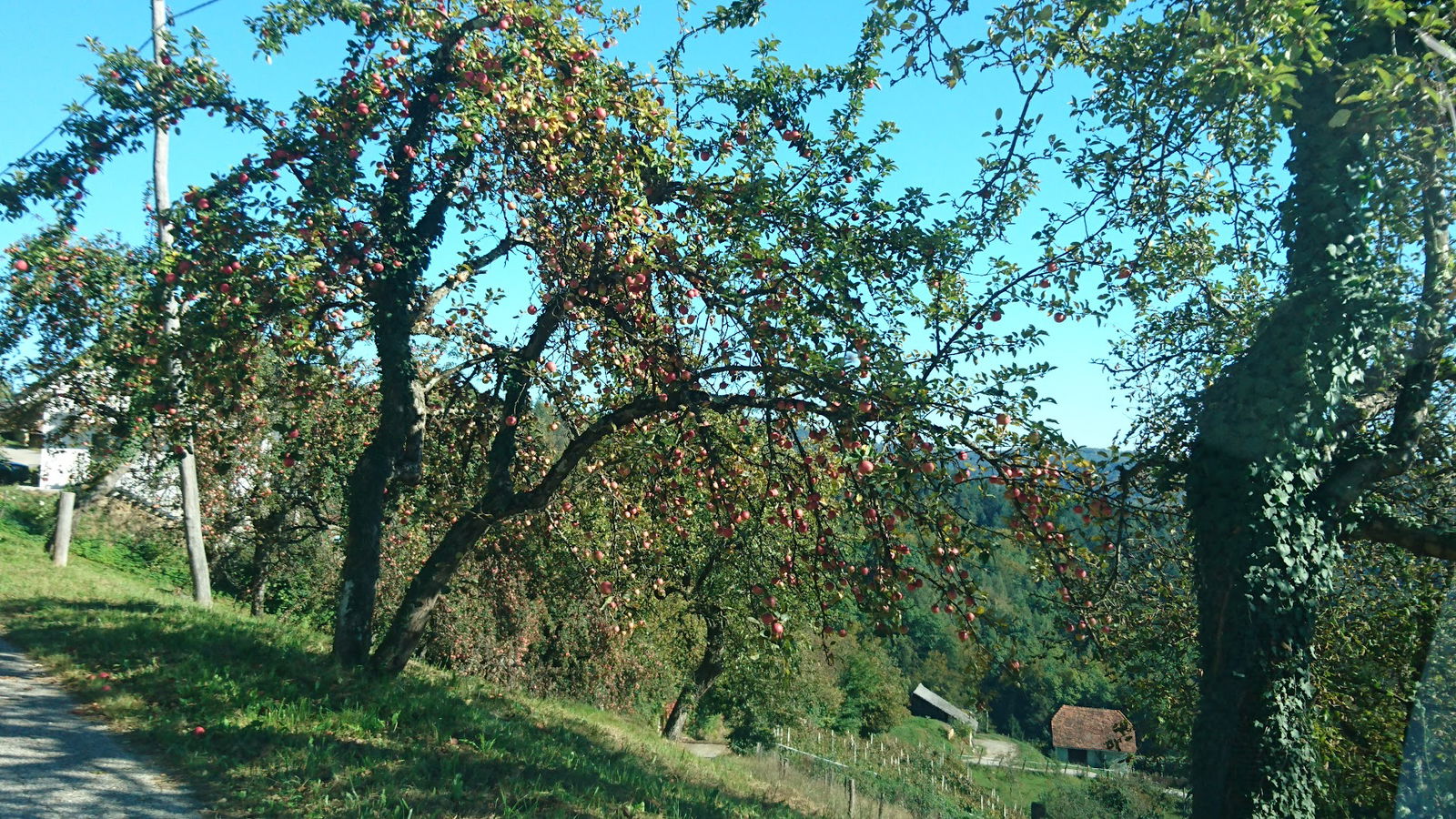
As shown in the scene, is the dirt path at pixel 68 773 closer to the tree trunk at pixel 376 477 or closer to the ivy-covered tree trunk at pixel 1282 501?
the tree trunk at pixel 376 477

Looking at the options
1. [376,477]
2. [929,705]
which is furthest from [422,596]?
[929,705]

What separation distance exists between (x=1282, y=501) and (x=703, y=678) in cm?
1743

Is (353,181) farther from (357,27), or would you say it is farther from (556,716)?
(556,716)

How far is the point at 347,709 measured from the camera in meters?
6.94

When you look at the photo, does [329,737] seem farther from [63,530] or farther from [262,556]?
[262,556]

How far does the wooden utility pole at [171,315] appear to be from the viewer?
7004 millimetres

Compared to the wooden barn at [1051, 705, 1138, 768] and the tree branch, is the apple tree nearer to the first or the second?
the tree branch

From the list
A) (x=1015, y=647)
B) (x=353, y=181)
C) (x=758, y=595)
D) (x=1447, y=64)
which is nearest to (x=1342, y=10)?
(x=1447, y=64)

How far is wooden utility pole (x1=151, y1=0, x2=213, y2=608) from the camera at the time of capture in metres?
7.00

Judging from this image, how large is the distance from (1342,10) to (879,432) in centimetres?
430

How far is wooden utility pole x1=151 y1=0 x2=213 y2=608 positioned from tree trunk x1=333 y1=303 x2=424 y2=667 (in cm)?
148

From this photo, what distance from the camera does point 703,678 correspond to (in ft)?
71.7

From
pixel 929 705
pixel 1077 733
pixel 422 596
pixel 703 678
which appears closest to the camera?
pixel 422 596

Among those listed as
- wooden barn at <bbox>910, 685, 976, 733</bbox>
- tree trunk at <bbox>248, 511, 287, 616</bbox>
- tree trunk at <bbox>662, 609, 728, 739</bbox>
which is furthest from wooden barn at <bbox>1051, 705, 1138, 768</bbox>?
tree trunk at <bbox>248, 511, 287, 616</bbox>
